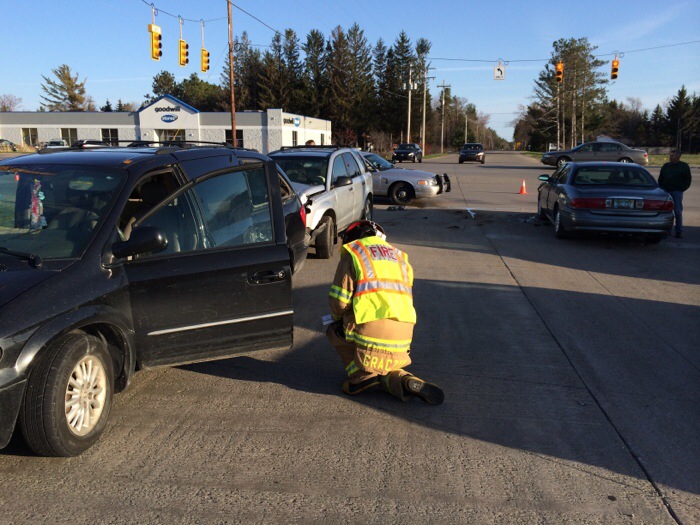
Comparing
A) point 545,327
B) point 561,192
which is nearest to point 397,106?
point 561,192

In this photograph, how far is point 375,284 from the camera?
175 inches

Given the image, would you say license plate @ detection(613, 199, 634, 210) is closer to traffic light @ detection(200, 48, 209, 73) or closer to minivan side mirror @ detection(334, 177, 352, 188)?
minivan side mirror @ detection(334, 177, 352, 188)

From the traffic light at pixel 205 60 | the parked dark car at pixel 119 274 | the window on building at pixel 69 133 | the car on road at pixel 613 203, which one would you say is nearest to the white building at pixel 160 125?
the window on building at pixel 69 133

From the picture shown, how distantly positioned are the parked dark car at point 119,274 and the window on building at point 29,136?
70190 millimetres

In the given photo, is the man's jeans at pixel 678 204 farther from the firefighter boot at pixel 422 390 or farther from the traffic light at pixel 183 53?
the traffic light at pixel 183 53

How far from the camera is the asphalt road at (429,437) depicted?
11.1 feet

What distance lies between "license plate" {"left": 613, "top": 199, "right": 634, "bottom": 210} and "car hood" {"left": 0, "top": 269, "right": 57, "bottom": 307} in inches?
396

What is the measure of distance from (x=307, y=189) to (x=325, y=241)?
859 mm

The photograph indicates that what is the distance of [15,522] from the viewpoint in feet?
10.4

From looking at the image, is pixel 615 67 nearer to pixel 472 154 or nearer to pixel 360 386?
pixel 472 154

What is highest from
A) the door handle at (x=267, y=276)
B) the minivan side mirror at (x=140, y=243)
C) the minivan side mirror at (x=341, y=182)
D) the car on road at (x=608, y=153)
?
the car on road at (x=608, y=153)

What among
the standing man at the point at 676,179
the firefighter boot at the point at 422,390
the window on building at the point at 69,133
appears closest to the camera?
the firefighter boot at the point at 422,390

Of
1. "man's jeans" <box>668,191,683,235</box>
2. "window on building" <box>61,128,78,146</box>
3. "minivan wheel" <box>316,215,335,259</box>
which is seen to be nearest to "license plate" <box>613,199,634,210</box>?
"man's jeans" <box>668,191,683,235</box>

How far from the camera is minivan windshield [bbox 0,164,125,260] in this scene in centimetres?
418
